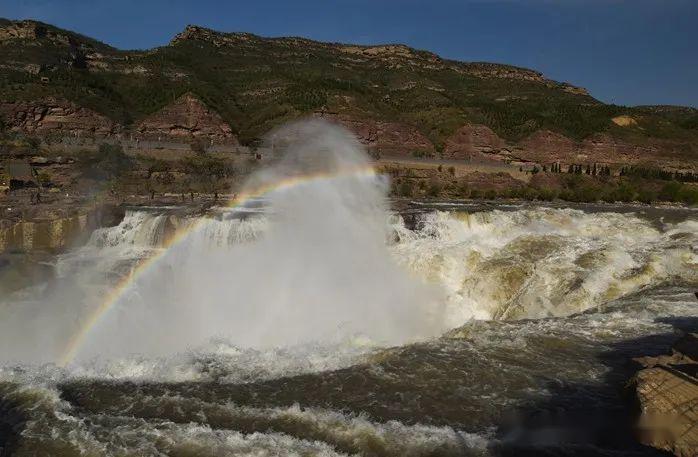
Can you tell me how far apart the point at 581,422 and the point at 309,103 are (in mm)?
56873

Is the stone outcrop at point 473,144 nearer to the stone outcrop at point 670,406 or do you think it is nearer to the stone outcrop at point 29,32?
the stone outcrop at point 670,406

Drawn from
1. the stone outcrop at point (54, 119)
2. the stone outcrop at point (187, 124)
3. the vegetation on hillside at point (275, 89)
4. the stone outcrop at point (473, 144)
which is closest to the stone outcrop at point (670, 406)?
the vegetation on hillside at point (275, 89)

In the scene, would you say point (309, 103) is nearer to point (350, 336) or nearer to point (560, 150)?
point (560, 150)

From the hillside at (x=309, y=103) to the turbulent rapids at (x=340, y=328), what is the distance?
36.2 meters

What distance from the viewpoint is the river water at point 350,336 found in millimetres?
7906

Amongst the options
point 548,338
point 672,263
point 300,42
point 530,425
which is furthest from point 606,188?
point 300,42

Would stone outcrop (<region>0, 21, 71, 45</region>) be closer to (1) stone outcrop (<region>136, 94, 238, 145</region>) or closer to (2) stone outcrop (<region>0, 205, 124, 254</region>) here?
(1) stone outcrop (<region>136, 94, 238, 145</region>)

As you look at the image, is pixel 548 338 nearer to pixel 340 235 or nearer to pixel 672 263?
pixel 672 263

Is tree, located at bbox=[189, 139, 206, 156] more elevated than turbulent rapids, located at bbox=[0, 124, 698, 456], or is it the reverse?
tree, located at bbox=[189, 139, 206, 156]

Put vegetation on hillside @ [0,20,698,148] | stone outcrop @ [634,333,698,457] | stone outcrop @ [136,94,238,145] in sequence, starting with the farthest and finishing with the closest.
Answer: vegetation on hillside @ [0,20,698,148] → stone outcrop @ [136,94,238,145] → stone outcrop @ [634,333,698,457]

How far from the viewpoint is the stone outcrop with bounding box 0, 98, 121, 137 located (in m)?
50.5

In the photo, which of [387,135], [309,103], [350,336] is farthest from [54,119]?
[350,336]

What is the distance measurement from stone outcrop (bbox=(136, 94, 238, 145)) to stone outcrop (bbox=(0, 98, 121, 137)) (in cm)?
345

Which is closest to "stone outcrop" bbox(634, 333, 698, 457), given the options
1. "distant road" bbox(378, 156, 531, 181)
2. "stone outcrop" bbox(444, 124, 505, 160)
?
"distant road" bbox(378, 156, 531, 181)
